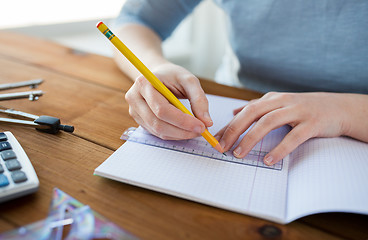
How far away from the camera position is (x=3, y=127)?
1.68 feet

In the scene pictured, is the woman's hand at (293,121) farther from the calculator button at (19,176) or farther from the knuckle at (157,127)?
the calculator button at (19,176)

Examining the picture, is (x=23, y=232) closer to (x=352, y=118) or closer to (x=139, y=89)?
(x=139, y=89)

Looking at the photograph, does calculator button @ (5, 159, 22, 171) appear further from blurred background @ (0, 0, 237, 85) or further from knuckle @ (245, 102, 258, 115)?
blurred background @ (0, 0, 237, 85)

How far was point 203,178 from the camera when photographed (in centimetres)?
40

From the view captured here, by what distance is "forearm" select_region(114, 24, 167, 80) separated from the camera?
0.68m

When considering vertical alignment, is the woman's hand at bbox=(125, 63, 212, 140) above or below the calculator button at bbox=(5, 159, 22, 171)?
above

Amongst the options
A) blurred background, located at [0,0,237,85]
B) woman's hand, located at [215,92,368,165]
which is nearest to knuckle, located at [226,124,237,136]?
woman's hand, located at [215,92,368,165]

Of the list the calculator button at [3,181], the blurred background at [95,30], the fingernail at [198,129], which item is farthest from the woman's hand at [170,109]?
the blurred background at [95,30]

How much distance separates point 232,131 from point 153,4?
0.52 metres

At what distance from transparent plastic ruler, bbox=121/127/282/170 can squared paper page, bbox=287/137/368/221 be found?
0.04 metres

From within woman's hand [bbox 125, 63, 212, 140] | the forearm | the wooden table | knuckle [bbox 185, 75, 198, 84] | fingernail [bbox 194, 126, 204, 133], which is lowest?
the wooden table

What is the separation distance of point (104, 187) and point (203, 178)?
0.13 meters

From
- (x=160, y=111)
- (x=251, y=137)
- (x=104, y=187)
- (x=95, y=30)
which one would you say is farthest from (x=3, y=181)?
(x=95, y=30)

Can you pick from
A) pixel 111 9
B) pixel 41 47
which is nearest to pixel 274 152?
pixel 41 47
